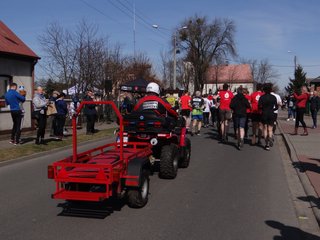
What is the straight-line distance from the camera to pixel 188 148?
380 inches

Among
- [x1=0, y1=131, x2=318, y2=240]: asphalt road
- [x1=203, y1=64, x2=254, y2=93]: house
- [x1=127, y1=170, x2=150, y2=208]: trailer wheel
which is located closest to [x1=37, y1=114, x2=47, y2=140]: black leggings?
[x1=0, y1=131, x2=318, y2=240]: asphalt road

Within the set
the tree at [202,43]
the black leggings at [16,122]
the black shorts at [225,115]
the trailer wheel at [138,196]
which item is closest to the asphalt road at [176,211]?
the trailer wheel at [138,196]

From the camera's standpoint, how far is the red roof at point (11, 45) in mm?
17205

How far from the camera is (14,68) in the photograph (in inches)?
690

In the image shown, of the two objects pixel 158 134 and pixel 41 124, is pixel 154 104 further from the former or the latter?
pixel 41 124

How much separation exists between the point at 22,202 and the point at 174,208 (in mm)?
2390

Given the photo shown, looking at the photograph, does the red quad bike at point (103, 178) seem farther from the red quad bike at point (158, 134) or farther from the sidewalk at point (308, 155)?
the sidewalk at point (308, 155)

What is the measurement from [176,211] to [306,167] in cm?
452

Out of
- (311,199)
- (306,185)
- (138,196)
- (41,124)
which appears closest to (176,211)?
(138,196)

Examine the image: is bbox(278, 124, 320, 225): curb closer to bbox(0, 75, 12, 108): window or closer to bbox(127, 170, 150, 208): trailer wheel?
bbox(127, 170, 150, 208): trailer wheel

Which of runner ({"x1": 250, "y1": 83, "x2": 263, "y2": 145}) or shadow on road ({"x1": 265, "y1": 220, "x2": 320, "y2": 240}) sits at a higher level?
runner ({"x1": 250, "y1": 83, "x2": 263, "y2": 145})

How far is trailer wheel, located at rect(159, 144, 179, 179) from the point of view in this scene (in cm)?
802

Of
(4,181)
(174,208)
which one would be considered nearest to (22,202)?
(4,181)

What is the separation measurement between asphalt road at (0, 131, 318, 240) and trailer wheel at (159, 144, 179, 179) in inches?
7.1
